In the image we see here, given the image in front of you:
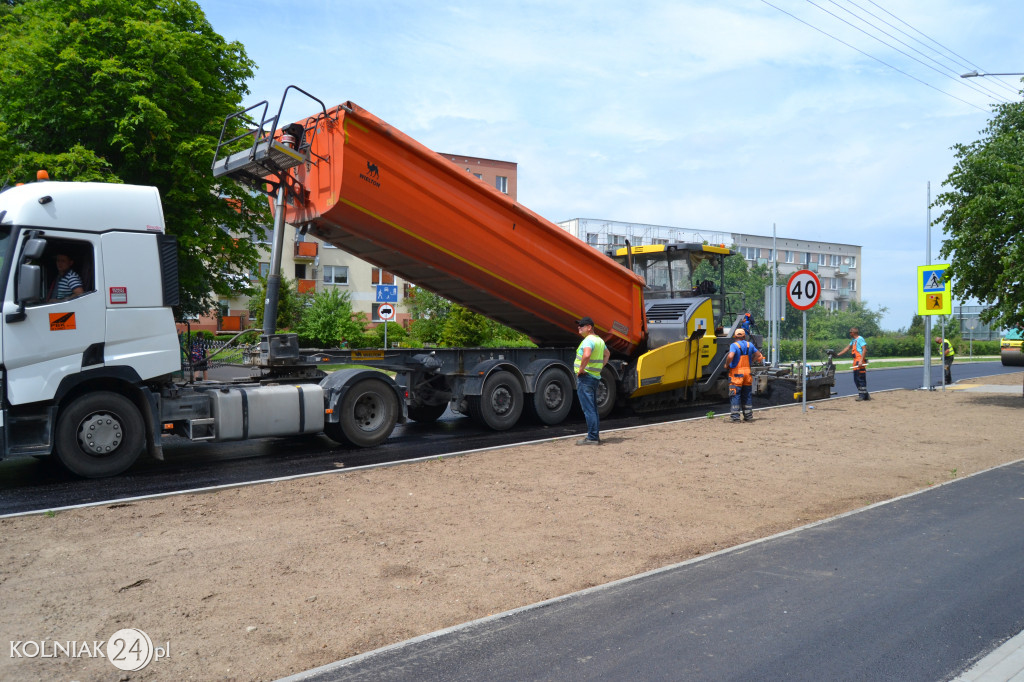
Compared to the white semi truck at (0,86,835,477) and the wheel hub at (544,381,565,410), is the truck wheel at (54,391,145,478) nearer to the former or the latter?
the white semi truck at (0,86,835,477)

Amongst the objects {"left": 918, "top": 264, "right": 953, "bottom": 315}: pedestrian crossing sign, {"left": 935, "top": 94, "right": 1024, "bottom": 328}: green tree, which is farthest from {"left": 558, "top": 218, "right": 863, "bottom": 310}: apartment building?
{"left": 935, "top": 94, "right": 1024, "bottom": 328}: green tree

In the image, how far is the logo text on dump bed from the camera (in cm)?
891

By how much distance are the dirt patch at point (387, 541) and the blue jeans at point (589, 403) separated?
0.45 m

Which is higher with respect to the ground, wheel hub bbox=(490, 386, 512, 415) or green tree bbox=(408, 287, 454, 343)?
green tree bbox=(408, 287, 454, 343)

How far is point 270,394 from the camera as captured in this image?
9.33 metres

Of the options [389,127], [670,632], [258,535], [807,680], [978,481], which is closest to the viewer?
[807,680]

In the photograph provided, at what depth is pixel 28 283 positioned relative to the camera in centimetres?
720

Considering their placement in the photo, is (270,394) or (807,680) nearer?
(807,680)

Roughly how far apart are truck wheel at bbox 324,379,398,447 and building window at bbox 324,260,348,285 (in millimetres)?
40799

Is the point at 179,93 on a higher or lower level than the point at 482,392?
higher

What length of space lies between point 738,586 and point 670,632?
0.92 metres

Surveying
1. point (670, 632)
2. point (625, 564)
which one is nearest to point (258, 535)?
point (625, 564)

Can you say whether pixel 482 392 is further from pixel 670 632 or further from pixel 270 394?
pixel 670 632

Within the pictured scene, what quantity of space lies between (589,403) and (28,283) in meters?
6.74
